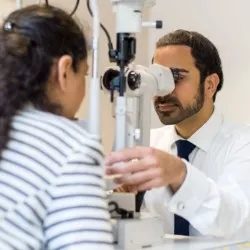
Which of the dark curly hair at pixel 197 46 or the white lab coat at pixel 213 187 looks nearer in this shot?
the white lab coat at pixel 213 187

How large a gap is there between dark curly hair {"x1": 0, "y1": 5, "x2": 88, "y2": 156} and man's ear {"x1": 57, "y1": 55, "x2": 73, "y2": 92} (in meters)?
0.01

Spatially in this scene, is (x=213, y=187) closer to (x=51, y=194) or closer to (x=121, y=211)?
(x=121, y=211)

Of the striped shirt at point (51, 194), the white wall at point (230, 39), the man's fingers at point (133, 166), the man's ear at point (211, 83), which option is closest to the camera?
the striped shirt at point (51, 194)

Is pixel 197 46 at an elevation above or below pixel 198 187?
above

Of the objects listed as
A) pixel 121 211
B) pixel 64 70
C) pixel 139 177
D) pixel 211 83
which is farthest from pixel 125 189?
pixel 211 83

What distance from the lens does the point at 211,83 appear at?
2041mm

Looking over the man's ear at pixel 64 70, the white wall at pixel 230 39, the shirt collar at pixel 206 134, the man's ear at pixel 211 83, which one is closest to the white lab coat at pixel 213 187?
the shirt collar at pixel 206 134

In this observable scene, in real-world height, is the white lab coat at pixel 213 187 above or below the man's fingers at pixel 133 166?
below

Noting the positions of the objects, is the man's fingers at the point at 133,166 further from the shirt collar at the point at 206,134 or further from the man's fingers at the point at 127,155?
the shirt collar at the point at 206,134

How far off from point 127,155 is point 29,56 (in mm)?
364

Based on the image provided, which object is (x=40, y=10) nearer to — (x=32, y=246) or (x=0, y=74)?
(x=0, y=74)

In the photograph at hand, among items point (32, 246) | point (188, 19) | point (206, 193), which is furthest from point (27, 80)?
point (188, 19)

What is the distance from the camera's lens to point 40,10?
0.99 m

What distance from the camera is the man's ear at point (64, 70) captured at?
37.5 inches
